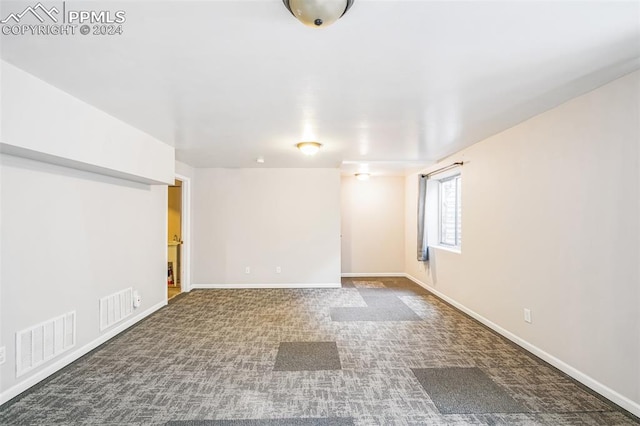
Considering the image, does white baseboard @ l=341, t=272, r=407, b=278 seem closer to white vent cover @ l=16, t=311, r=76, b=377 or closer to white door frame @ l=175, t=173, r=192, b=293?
white door frame @ l=175, t=173, r=192, b=293

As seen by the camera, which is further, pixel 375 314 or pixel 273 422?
pixel 375 314

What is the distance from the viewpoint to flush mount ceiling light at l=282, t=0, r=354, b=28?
1335 mm

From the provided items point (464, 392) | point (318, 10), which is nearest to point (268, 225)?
point (464, 392)

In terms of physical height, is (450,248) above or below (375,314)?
above

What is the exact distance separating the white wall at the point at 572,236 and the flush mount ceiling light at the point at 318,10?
2113 millimetres

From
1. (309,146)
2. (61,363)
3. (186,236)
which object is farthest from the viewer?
(186,236)

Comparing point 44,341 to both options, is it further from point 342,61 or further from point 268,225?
point 268,225

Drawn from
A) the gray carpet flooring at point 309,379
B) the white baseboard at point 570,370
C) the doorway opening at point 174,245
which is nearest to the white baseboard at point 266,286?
the doorway opening at point 174,245

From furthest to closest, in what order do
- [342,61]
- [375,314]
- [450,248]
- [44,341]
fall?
[450,248], [375,314], [44,341], [342,61]

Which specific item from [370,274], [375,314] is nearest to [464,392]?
[375,314]

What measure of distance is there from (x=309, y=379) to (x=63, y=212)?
8.30ft

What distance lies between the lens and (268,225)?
6109 millimetres

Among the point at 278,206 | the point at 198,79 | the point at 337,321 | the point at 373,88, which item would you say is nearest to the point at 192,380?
the point at 337,321

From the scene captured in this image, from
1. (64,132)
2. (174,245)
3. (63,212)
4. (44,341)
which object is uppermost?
(64,132)
